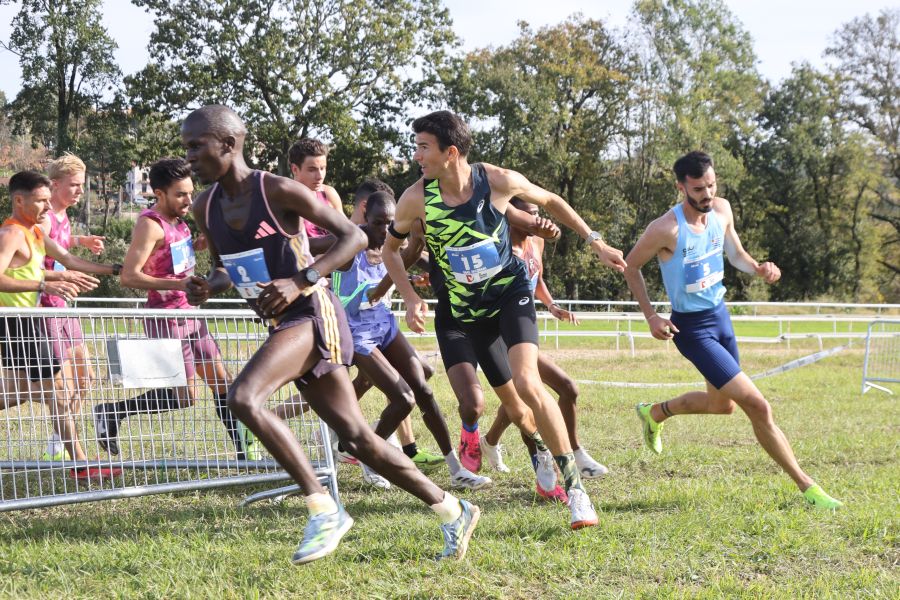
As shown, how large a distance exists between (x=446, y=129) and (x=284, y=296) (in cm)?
201

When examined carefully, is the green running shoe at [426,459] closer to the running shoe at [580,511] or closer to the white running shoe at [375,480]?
the white running shoe at [375,480]

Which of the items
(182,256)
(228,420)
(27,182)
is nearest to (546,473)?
(228,420)

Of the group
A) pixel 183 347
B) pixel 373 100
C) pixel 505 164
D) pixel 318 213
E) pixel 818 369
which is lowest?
pixel 818 369

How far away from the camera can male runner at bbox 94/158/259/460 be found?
5.53 metres

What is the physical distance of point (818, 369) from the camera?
668 inches

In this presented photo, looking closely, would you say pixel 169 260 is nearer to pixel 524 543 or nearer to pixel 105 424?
pixel 105 424

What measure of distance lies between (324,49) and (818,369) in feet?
79.9

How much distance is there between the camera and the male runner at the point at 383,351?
6352 millimetres

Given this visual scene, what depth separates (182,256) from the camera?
6.61 m

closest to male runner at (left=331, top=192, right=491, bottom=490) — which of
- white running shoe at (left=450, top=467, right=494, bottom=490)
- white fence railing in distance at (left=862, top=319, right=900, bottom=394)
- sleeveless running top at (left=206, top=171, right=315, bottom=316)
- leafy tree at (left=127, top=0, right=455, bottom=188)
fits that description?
white running shoe at (left=450, top=467, right=494, bottom=490)

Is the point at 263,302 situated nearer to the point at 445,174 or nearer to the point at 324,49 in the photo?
the point at 445,174

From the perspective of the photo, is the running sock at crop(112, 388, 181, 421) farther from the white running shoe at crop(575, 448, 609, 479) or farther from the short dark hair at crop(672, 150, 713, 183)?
the short dark hair at crop(672, 150, 713, 183)

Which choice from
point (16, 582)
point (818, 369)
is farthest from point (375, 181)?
point (818, 369)

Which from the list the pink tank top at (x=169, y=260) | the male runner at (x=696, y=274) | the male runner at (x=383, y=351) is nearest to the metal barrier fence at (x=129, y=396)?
the male runner at (x=383, y=351)
